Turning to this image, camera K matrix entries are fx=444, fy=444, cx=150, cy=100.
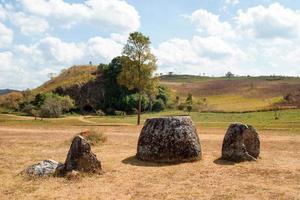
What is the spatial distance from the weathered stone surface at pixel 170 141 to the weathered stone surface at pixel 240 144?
130cm

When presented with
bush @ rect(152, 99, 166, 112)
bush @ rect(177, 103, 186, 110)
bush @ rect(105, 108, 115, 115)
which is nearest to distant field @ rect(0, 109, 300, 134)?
bush @ rect(105, 108, 115, 115)

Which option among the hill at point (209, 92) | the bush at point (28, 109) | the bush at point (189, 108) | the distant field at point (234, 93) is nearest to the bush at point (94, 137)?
the bush at point (28, 109)

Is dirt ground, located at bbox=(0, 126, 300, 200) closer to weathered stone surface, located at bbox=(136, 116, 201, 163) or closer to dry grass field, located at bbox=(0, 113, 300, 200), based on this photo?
dry grass field, located at bbox=(0, 113, 300, 200)

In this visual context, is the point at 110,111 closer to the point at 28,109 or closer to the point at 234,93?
the point at 28,109

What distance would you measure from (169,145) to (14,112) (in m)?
64.7

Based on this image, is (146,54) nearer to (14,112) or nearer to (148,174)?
(148,174)

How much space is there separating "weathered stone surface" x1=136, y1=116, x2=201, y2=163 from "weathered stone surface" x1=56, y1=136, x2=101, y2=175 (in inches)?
122

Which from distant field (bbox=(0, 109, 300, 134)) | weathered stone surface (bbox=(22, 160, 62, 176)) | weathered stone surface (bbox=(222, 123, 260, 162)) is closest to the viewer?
weathered stone surface (bbox=(22, 160, 62, 176))

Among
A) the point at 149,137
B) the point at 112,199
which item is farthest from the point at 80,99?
the point at 112,199

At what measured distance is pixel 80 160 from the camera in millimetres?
15594

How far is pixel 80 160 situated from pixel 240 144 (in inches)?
267

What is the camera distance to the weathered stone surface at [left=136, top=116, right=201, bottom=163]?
58.8 ft

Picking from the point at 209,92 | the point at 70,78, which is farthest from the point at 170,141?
the point at 209,92

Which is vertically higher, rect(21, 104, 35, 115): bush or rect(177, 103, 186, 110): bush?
rect(177, 103, 186, 110): bush
